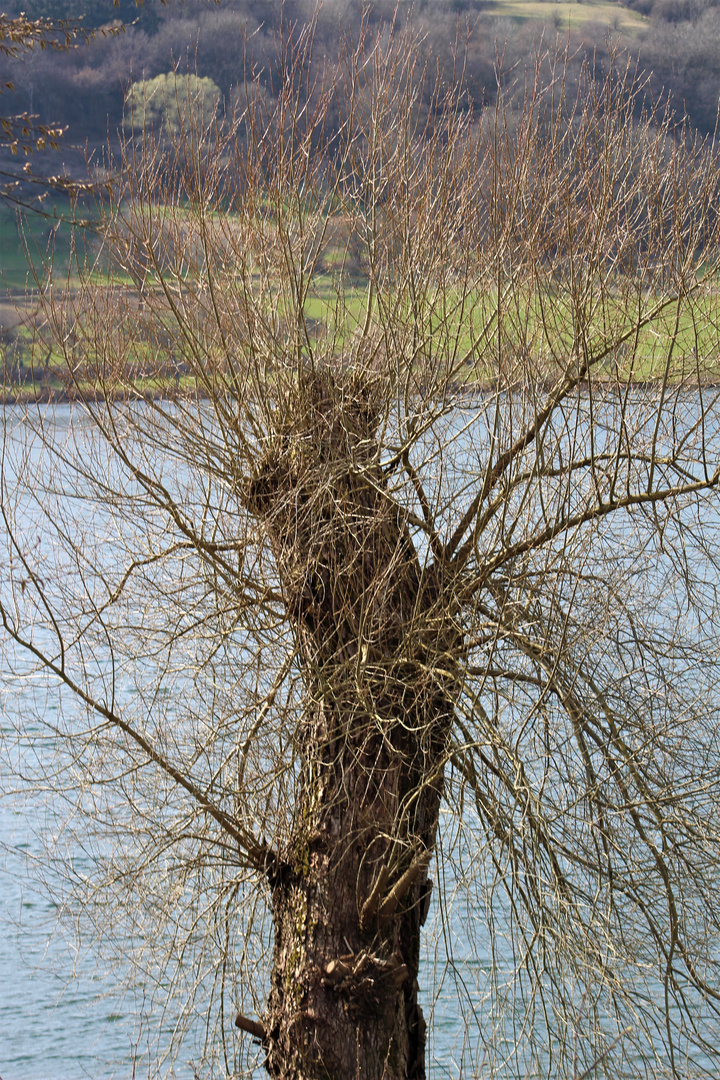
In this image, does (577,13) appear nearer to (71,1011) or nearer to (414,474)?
(414,474)

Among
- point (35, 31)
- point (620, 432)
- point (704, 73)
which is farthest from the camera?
point (704, 73)

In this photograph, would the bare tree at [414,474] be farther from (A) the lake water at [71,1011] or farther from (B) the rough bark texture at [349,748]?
(A) the lake water at [71,1011]

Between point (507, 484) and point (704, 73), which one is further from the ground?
point (704, 73)

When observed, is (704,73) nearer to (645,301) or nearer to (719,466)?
(645,301)

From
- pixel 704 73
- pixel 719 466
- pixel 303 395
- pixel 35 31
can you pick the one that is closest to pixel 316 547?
pixel 303 395

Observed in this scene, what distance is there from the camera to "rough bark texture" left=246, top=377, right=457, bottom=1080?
535 cm

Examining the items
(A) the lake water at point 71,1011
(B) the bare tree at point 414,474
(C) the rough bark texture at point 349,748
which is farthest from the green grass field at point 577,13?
(A) the lake water at point 71,1011

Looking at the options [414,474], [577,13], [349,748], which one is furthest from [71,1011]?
[577,13]

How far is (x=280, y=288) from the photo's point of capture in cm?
567

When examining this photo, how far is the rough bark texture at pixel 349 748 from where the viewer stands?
535 centimetres

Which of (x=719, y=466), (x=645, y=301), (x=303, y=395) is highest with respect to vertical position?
(x=645, y=301)

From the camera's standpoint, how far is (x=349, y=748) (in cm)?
551

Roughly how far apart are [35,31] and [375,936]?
204 inches

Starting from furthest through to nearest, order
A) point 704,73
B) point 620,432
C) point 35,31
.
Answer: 1. point 704,73
2. point 35,31
3. point 620,432
